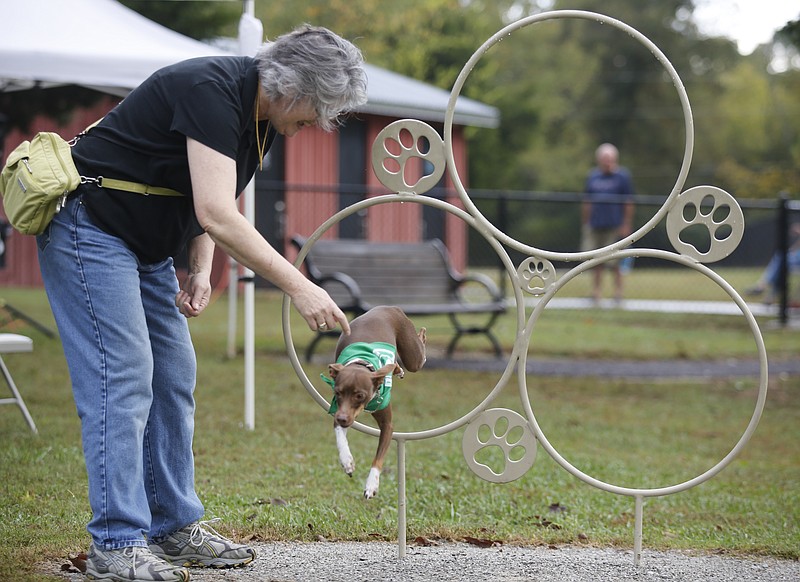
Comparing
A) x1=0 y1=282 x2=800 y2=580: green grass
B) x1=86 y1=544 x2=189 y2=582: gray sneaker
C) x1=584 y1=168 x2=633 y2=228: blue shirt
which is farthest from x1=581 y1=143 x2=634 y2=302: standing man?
→ x1=86 y1=544 x2=189 y2=582: gray sneaker

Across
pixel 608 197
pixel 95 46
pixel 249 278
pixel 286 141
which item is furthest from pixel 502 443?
pixel 286 141

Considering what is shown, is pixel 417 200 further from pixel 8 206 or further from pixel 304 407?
pixel 304 407

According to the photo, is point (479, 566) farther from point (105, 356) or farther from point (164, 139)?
point (164, 139)

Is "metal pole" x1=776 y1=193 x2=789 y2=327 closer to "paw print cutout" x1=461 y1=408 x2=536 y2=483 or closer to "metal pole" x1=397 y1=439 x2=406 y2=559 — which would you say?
"paw print cutout" x1=461 y1=408 x2=536 y2=483

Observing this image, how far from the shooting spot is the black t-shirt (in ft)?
10.1

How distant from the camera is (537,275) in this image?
12.1ft

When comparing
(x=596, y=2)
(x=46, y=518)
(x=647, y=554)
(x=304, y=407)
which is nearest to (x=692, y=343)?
(x=304, y=407)

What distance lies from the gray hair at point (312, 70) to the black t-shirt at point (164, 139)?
9cm

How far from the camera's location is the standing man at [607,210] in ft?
45.8

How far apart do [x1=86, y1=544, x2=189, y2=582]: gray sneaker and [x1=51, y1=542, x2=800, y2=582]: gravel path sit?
24cm

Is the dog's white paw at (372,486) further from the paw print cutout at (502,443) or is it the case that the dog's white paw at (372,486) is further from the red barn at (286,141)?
the red barn at (286,141)

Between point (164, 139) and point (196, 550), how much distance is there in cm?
147

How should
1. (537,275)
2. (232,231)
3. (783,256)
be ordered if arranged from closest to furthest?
(232,231) < (537,275) < (783,256)

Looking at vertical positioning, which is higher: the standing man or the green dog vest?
the standing man
